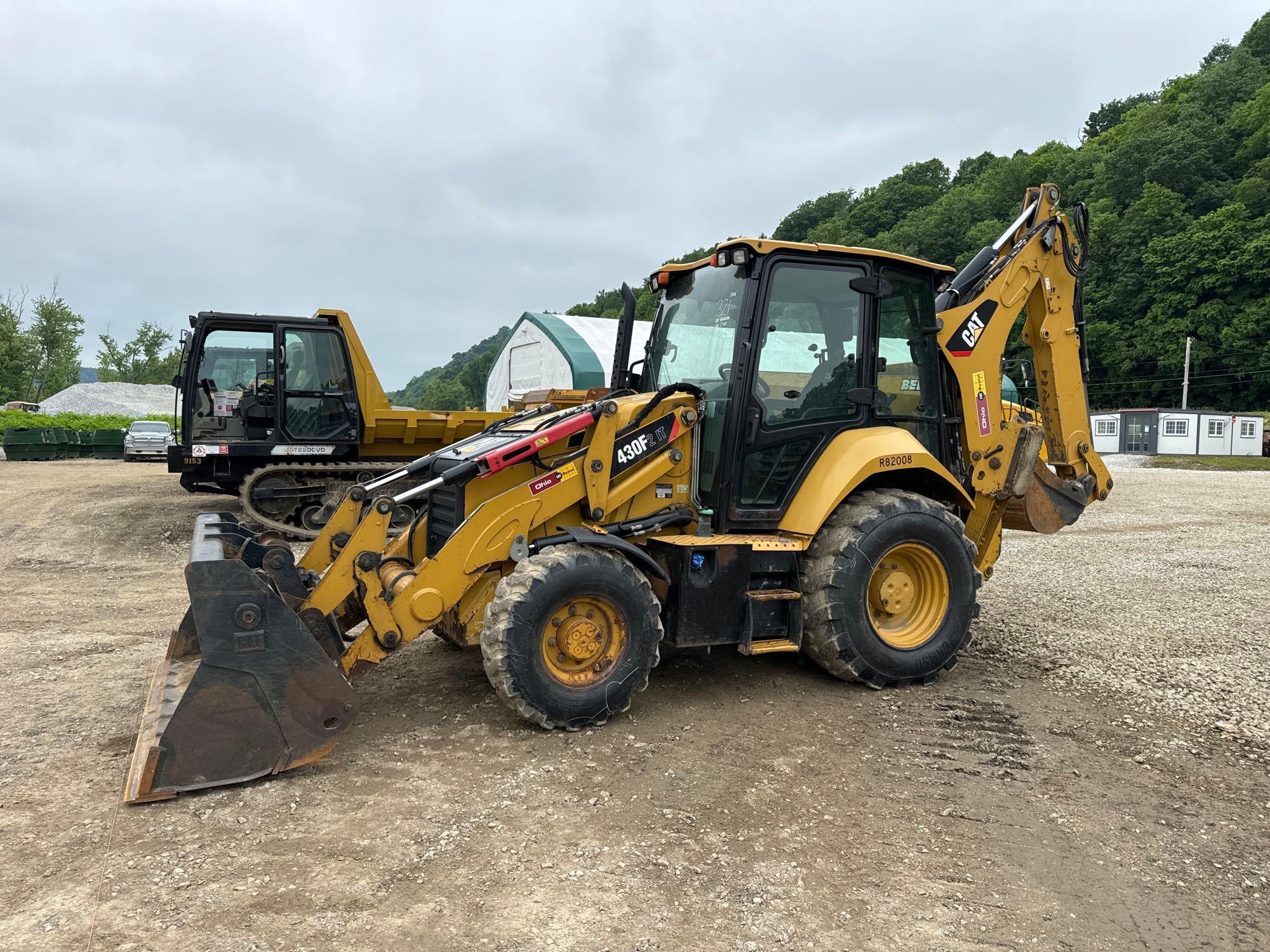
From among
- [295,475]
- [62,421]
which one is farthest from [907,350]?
[62,421]

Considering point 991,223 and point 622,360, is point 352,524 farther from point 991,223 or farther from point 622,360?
point 991,223

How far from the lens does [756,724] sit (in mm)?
4750

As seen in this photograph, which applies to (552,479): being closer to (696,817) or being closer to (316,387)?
(696,817)

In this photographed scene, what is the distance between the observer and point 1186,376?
4672 centimetres

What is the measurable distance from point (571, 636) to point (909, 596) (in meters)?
2.31

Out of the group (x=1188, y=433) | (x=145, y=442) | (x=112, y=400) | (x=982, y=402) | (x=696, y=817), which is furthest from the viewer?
(x=112, y=400)

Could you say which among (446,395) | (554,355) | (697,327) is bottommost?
(697,327)

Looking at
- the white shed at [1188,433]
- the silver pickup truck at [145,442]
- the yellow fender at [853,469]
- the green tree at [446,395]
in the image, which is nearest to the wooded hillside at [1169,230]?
the white shed at [1188,433]

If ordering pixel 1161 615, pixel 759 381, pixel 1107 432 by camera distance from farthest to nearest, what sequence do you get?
pixel 1107 432, pixel 1161 615, pixel 759 381

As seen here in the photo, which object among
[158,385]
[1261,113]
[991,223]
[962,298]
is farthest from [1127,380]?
[158,385]

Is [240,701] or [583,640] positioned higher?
[583,640]

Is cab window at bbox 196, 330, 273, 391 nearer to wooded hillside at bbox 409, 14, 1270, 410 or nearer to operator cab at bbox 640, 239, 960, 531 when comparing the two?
operator cab at bbox 640, 239, 960, 531

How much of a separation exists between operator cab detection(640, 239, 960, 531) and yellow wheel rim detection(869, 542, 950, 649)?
0.79m

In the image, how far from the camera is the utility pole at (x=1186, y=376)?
4703cm
